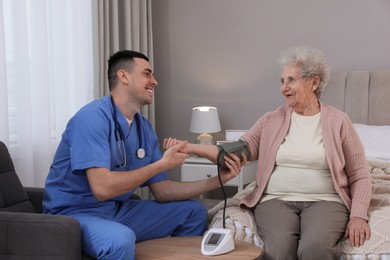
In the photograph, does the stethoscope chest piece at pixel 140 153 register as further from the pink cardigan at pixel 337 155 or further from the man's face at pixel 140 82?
the pink cardigan at pixel 337 155

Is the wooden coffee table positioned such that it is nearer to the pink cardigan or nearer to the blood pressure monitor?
the blood pressure monitor

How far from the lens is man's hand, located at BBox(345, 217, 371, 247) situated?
6.62 feet

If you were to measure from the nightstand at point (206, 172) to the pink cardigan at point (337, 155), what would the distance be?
1340 mm

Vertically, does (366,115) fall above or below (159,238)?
above

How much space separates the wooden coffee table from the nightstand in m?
1.65

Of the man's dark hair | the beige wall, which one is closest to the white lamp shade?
the beige wall

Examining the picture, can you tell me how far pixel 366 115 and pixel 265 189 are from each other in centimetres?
164

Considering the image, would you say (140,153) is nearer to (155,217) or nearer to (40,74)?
(155,217)

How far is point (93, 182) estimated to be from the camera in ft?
6.65

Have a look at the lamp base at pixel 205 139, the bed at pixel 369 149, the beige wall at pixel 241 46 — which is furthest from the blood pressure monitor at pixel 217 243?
the beige wall at pixel 241 46

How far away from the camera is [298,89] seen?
2.33 meters

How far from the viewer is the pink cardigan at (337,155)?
2.20 m

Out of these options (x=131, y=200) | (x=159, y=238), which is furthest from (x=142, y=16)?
(x=159, y=238)

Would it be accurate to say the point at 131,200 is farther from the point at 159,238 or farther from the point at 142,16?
the point at 142,16
